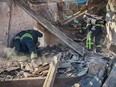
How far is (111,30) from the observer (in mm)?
10016

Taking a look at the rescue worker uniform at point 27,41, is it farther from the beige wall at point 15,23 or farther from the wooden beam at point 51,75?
the wooden beam at point 51,75

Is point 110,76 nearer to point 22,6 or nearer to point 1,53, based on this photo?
point 1,53

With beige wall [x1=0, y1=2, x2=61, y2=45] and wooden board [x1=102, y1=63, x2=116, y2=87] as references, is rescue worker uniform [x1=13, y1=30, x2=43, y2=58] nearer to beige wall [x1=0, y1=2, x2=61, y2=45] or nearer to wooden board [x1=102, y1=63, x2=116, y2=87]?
beige wall [x1=0, y1=2, x2=61, y2=45]

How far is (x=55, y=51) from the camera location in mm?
8836

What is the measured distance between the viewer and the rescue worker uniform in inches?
328

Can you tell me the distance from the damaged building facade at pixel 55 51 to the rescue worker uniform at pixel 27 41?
25 cm

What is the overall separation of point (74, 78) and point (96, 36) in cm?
439

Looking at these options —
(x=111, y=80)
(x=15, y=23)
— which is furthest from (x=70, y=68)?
(x=15, y=23)

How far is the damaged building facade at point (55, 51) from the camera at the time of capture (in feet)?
19.8

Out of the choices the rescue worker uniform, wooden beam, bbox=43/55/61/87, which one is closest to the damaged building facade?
wooden beam, bbox=43/55/61/87

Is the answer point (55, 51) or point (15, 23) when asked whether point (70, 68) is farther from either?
point (15, 23)

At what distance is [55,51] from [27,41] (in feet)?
3.15

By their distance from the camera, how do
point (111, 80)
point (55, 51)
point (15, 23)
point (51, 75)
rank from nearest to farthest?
point (111, 80) < point (51, 75) < point (55, 51) < point (15, 23)

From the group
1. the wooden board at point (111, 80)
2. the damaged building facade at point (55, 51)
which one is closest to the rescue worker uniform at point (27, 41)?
the damaged building facade at point (55, 51)
